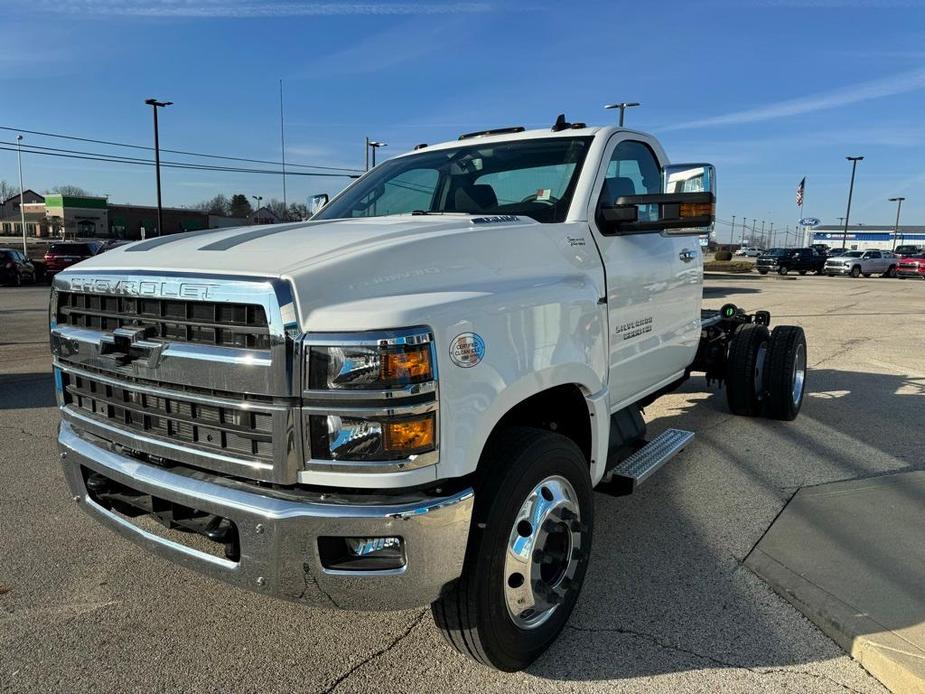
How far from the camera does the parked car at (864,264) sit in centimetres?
3722

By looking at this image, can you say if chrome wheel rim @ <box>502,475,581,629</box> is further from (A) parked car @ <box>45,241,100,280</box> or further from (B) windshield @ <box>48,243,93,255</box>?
(B) windshield @ <box>48,243,93,255</box>

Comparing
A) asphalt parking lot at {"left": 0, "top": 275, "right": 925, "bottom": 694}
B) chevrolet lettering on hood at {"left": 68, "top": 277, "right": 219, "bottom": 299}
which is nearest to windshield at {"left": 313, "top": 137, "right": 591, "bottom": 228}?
chevrolet lettering on hood at {"left": 68, "top": 277, "right": 219, "bottom": 299}

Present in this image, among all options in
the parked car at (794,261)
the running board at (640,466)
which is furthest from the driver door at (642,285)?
the parked car at (794,261)

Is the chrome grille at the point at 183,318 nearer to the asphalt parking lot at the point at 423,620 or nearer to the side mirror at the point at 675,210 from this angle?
the asphalt parking lot at the point at 423,620

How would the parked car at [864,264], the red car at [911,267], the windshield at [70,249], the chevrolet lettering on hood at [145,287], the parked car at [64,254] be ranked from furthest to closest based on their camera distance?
the red car at [911,267], the parked car at [864,264], the windshield at [70,249], the parked car at [64,254], the chevrolet lettering on hood at [145,287]

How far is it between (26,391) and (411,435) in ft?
22.2

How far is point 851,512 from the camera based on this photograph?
393 cm

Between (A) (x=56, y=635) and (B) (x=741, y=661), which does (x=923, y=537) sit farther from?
(A) (x=56, y=635)

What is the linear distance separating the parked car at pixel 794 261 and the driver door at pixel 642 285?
123 ft

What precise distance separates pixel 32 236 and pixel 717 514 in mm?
86032

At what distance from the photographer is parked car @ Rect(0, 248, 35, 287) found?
24.1m

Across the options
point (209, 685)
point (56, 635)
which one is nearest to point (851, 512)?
point (209, 685)

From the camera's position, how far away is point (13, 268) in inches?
955

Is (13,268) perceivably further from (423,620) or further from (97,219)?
(97,219)
